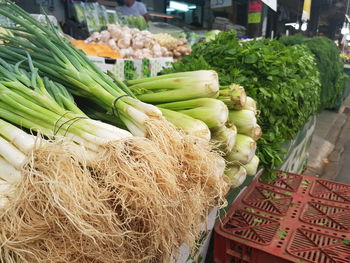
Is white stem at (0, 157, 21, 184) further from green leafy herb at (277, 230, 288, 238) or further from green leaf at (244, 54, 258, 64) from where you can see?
green leaf at (244, 54, 258, 64)

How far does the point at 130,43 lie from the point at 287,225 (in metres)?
2.82

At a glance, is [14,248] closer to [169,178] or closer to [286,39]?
[169,178]

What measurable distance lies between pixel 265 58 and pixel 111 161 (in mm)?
1946

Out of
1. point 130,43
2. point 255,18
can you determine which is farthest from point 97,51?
point 255,18

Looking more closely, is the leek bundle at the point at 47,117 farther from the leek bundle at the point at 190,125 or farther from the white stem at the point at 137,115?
the leek bundle at the point at 190,125

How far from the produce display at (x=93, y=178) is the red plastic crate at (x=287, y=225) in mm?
643

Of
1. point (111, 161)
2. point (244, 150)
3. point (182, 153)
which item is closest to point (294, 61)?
point (244, 150)

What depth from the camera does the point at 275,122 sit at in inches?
102

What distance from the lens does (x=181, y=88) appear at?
1556 millimetres

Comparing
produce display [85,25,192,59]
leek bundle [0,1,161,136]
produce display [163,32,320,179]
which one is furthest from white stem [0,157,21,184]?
produce display [85,25,192,59]

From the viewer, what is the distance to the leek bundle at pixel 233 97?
1720 millimetres

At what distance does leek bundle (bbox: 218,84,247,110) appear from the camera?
172 centimetres

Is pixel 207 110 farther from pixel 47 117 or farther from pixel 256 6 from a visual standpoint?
pixel 256 6

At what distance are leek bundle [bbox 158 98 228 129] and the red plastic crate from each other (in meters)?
0.58
